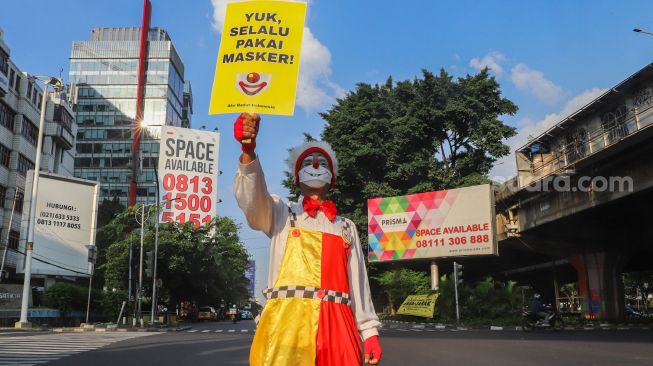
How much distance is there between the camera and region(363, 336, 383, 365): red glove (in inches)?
118

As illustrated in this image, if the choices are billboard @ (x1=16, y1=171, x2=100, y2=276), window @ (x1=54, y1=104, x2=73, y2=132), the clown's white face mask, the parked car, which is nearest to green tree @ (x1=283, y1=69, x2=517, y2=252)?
billboard @ (x1=16, y1=171, x2=100, y2=276)

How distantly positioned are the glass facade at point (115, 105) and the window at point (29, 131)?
3937 cm

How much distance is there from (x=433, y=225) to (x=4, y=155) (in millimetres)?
28557

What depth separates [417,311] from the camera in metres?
29.4

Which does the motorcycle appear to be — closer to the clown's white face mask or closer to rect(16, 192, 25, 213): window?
the clown's white face mask

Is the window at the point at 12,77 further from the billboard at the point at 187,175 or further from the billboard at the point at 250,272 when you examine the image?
the billboard at the point at 250,272

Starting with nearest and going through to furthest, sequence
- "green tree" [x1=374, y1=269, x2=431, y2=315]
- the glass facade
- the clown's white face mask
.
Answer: the clown's white face mask → "green tree" [x1=374, y1=269, x2=431, y2=315] → the glass facade

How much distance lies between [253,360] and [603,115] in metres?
A: 24.1

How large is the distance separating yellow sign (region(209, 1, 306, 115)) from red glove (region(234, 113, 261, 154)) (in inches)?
4.4

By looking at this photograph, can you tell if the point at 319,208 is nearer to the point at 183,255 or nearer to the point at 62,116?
the point at 183,255

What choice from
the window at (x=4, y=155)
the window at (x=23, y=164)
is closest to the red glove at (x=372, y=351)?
the window at (x=4, y=155)

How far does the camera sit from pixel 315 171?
3.38m

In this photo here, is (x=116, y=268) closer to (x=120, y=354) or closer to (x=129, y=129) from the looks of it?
(x=120, y=354)

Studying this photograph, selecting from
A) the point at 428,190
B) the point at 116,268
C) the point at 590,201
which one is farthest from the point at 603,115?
the point at 116,268
